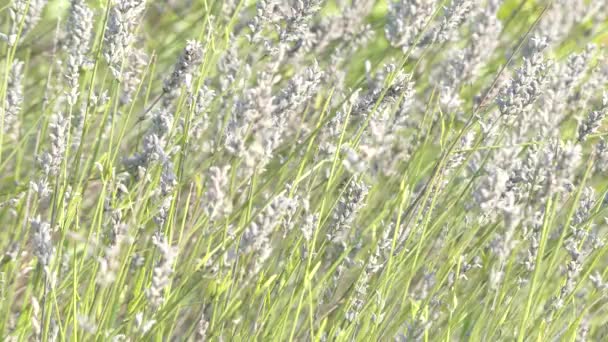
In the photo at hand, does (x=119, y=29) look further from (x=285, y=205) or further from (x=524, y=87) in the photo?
(x=524, y=87)

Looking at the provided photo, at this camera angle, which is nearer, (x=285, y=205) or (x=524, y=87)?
(x=285, y=205)

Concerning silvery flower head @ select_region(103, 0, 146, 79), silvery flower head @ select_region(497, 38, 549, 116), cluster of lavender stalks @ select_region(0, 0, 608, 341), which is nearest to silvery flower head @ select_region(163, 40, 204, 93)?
cluster of lavender stalks @ select_region(0, 0, 608, 341)

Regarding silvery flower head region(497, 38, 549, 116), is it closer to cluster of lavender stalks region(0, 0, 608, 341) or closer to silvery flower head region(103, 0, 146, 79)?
cluster of lavender stalks region(0, 0, 608, 341)

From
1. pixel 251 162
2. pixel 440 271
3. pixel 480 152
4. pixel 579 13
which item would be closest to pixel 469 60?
pixel 440 271

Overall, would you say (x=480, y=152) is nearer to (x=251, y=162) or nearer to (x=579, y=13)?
(x=579, y=13)

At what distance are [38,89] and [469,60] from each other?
161 cm

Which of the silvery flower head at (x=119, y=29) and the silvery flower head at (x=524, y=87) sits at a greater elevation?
the silvery flower head at (x=524, y=87)

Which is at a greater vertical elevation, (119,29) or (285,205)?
(119,29)

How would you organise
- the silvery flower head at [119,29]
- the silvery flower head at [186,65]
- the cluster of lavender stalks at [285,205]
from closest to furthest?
1. the cluster of lavender stalks at [285,205]
2. the silvery flower head at [119,29]
3. the silvery flower head at [186,65]

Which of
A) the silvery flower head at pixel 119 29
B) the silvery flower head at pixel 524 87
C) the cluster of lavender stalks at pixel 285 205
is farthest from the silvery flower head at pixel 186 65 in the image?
the silvery flower head at pixel 524 87

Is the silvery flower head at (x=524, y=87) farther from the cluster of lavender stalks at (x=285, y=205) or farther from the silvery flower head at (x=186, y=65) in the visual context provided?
the silvery flower head at (x=186, y=65)

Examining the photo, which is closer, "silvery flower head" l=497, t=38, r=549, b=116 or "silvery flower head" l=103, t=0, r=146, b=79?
"silvery flower head" l=103, t=0, r=146, b=79

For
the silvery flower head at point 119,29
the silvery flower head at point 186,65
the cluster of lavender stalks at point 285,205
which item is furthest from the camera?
the silvery flower head at point 186,65

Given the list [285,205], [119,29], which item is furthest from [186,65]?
[285,205]
